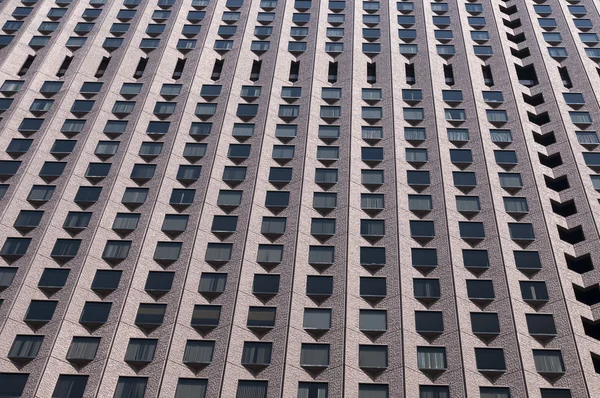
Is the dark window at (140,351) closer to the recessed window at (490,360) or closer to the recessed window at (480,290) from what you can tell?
the recessed window at (490,360)

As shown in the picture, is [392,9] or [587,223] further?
[392,9]

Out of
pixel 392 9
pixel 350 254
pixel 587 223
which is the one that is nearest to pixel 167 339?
pixel 350 254

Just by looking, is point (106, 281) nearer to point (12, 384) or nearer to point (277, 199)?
point (12, 384)

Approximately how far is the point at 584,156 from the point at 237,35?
39.6 meters

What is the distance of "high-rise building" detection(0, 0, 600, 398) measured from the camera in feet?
160

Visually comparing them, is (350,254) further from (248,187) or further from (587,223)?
(587,223)

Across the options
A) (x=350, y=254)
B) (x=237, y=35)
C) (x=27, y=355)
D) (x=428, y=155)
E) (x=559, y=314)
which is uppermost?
(x=237, y=35)

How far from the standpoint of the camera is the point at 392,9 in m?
87.2

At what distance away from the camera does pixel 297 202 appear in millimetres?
60438

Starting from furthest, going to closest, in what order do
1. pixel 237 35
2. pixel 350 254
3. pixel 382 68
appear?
pixel 237 35
pixel 382 68
pixel 350 254

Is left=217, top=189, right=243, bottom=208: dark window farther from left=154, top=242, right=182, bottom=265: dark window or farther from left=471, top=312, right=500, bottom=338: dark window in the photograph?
left=471, top=312, right=500, bottom=338: dark window

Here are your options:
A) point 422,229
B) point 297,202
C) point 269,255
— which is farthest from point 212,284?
point 422,229

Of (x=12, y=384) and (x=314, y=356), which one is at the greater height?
(x=314, y=356)

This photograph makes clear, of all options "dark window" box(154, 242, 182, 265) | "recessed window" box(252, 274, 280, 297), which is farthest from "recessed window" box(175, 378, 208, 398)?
"dark window" box(154, 242, 182, 265)
